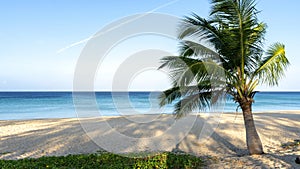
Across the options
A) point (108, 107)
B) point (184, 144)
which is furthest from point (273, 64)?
point (108, 107)

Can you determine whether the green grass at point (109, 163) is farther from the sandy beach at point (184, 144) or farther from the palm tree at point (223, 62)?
the palm tree at point (223, 62)

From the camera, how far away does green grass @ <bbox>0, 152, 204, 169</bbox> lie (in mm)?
6086

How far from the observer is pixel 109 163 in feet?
21.5

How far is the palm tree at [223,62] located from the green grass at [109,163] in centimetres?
188

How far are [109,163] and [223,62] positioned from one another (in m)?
4.14

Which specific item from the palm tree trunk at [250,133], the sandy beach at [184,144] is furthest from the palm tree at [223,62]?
the sandy beach at [184,144]

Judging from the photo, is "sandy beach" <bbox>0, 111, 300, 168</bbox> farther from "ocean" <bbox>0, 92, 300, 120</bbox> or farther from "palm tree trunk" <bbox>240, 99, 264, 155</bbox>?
"ocean" <bbox>0, 92, 300, 120</bbox>

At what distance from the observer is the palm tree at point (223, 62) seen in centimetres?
764

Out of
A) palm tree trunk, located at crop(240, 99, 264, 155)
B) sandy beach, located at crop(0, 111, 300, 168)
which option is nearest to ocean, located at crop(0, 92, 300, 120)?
palm tree trunk, located at crop(240, 99, 264, 155)

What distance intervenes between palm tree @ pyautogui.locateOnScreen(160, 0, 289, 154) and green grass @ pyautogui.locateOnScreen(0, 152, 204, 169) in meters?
1.88

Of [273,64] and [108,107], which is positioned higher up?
[273,64]

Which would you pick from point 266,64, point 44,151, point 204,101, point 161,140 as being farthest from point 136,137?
point 266,64

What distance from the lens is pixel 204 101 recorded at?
798 centimetres

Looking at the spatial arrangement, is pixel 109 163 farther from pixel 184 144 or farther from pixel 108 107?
pixel 108 107
